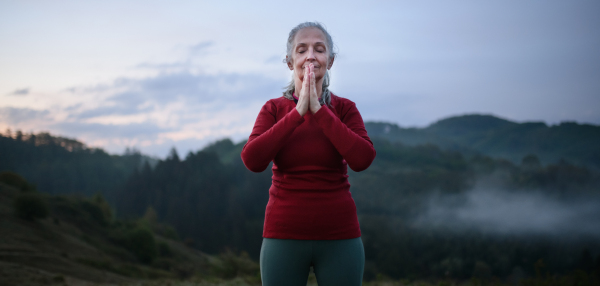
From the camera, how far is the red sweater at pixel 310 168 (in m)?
1.81

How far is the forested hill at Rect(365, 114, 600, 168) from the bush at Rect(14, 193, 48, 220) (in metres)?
101

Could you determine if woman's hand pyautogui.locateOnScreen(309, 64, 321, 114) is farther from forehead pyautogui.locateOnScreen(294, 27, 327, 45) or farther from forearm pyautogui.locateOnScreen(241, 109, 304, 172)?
forehead pyautogui.locateOnScreen(294, 27, 327, 45)

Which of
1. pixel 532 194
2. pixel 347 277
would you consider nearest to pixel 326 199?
pixel 347 277

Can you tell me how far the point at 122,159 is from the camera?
4414 inches

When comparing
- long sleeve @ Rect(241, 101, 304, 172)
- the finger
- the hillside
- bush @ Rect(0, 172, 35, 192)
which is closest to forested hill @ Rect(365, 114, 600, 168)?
the hillside

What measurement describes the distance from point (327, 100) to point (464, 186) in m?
82.0

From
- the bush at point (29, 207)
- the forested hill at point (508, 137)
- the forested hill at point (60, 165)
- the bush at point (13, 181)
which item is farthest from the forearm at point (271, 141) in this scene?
the forested hill at point (508, 137)

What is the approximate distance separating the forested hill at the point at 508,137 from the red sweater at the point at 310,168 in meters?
104

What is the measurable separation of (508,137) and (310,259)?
151 metres

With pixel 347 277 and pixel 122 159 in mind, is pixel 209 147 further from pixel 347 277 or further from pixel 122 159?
pixel 347 277

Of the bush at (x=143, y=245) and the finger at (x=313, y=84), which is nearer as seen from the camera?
the finger at (x=313, y=84)

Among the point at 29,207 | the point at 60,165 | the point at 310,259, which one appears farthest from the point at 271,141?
the point at 60,165

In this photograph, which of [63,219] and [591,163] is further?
[591,163]

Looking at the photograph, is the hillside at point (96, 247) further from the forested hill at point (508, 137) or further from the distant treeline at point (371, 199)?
the forested hill at point (508, 137)
